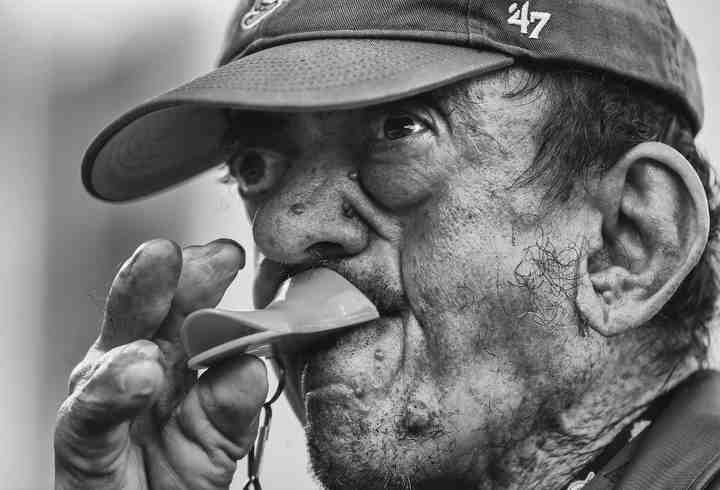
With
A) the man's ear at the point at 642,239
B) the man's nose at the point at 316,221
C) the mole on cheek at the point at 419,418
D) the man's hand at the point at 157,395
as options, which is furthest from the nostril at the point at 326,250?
the man's ear at the point at 642,239

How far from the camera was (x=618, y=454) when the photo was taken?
1830 millimetres

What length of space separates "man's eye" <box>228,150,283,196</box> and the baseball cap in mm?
164

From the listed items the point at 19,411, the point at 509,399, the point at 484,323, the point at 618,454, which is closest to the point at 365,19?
the point at 484,323

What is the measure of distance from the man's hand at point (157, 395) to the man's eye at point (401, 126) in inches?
12.2

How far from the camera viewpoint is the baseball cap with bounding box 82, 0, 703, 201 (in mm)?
1678

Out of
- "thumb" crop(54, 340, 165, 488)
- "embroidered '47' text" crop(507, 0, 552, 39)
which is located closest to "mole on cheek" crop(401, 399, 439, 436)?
"thumb" crop(54, 340, 165, 488)

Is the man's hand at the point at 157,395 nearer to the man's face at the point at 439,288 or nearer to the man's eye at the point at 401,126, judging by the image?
the man's face at the point at 439,288

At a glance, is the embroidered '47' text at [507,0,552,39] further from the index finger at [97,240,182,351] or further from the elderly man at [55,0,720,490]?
the index finger at [97,240,182,351]

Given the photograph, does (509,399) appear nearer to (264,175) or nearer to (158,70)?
(264,175)

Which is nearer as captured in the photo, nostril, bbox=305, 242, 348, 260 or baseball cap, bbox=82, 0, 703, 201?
baseball cap, bbox=82, 0, 703, 201

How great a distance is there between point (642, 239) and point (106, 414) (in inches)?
33.7

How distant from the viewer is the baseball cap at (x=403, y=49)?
168cm

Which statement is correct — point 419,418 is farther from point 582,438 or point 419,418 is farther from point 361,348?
point 582,438

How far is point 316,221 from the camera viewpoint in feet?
5.81
